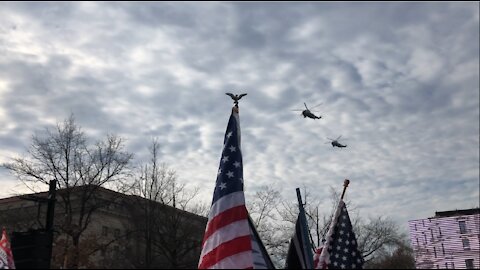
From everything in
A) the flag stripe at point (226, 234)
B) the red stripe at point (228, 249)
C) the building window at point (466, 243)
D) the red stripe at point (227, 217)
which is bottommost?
the red stripe at point (228, 249)

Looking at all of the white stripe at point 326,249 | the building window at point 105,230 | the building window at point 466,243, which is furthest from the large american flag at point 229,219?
the building window at point 466,243

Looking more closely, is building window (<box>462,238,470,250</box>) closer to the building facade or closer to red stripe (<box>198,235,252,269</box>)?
the building facade

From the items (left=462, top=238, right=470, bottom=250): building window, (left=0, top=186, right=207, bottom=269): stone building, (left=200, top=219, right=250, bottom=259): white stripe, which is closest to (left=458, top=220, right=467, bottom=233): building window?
(left=462, top=238, right=470, bottom=250): building window

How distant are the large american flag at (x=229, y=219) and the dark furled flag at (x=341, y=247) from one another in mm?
2726

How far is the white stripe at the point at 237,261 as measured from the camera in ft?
41.1

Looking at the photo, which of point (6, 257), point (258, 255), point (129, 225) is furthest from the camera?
point (129, 225)

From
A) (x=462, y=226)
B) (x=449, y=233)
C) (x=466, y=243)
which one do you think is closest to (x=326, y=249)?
(x=466, y=243)

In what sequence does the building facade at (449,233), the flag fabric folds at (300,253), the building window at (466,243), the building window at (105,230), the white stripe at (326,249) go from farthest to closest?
the building window at (105,230)
the building window at (466,243)
the building facade at (449,233)
the flag fabric folds at (300,253)
the white stripe at (326,249)

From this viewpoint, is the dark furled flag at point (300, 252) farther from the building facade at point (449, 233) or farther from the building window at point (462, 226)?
the building window at point (462, 226)

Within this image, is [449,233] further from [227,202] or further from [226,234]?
[226,234]

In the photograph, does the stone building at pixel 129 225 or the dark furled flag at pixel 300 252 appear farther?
the stone building at pixel 129 225

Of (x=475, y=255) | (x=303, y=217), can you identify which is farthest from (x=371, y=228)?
(x=303, y=217)

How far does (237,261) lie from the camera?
1257cm

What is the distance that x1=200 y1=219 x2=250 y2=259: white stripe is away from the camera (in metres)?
13.0
